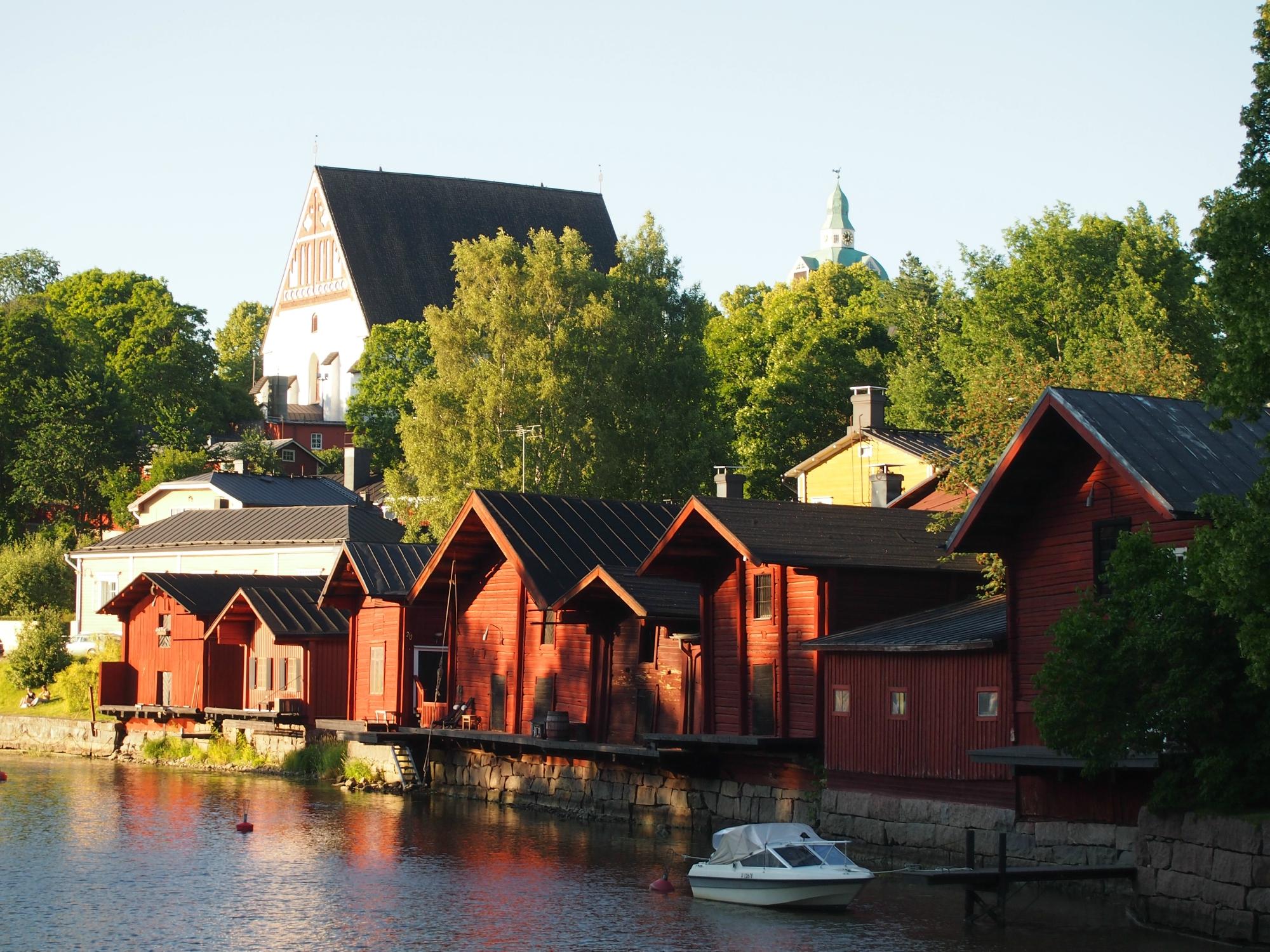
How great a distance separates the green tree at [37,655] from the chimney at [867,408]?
1389 inches

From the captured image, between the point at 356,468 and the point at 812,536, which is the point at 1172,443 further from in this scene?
the point at 356,468

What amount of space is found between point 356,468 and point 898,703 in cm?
6663

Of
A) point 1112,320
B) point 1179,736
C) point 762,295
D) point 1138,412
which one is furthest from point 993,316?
point 1179,736

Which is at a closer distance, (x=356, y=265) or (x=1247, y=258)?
(x=1247, y=258)

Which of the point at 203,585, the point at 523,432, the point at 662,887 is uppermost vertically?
the point at 523,432

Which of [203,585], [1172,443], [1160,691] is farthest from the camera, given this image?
[203,585]

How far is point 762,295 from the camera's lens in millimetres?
108562

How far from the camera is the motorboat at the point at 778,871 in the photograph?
99.0ft

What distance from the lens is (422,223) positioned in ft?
442

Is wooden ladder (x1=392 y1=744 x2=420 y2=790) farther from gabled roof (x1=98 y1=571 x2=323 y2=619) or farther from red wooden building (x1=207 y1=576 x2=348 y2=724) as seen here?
gabled roof (x1=98 y1=571 x2=323 y2=619)

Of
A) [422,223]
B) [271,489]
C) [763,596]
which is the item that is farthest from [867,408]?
[422,223]

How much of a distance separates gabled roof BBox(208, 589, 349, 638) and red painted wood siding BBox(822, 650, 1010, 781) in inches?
1028

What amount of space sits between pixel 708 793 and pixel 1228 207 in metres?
22.6

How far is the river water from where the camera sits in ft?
92.0
